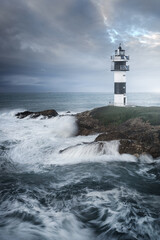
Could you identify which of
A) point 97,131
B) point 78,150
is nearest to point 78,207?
point 78,150

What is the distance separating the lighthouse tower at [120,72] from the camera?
2297 centimetres

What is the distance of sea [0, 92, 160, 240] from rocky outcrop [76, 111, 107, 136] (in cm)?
365

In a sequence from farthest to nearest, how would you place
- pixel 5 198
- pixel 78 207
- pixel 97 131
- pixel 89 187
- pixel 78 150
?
pixel 97 131
pixel 78 150
pixel 89 187
pixel 5 198
pixel 78 207

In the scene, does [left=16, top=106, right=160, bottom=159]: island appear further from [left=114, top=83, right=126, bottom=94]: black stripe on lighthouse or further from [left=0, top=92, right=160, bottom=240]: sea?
[left=114, top=83, right=126, bottom=94]: black stripe on lighthouse

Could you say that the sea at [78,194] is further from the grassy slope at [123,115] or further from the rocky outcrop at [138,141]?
the grassy slope at [123,115]

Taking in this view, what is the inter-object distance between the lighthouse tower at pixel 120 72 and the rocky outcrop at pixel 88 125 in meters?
5.10

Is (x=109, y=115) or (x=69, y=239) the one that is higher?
(x=109, y=115)

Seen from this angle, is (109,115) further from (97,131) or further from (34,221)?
(34,221)

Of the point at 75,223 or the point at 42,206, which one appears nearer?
the point at 75,223

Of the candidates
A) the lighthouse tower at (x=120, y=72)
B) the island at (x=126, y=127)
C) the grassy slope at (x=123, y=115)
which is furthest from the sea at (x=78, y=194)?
the lighthouse tower at (x=120, y=72)

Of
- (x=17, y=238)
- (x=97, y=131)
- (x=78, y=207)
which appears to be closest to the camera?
(x=17, y=238)

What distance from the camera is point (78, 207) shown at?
20.6 feet

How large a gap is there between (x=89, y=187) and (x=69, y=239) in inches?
104

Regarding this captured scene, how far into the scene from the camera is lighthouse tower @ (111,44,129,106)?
23.0m
